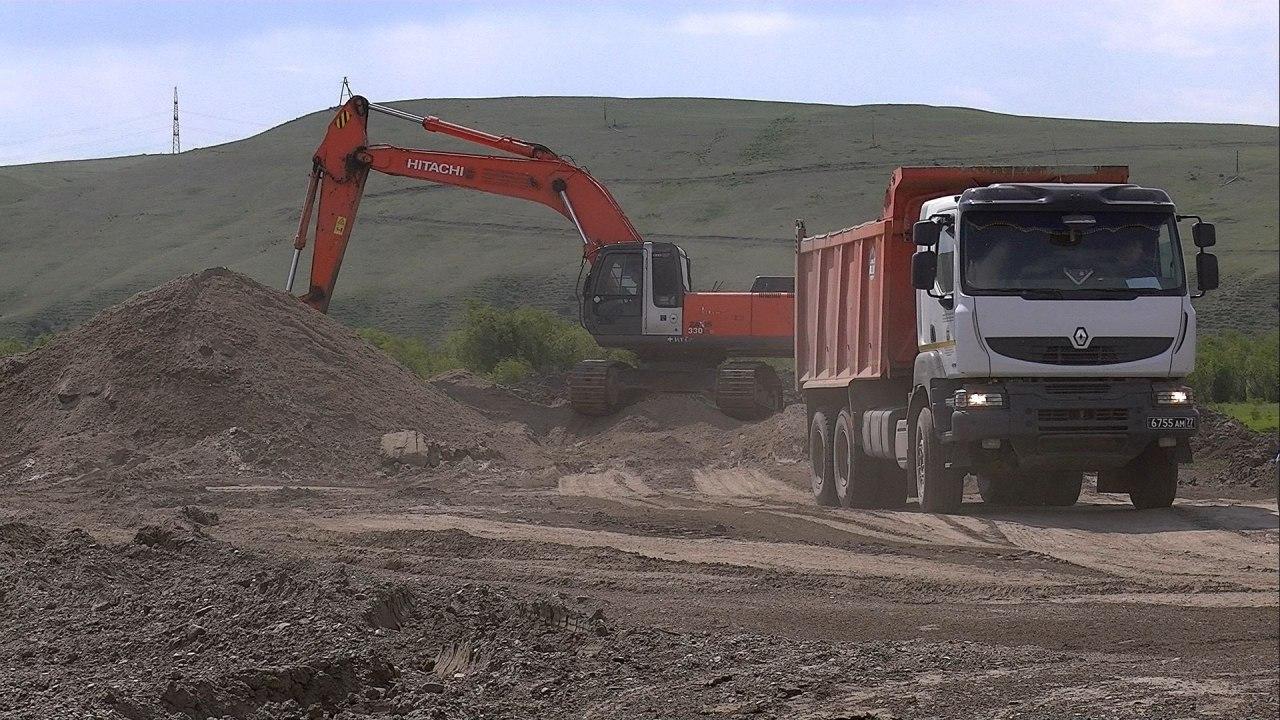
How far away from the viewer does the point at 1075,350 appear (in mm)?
15352

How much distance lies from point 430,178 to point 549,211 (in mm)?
66519

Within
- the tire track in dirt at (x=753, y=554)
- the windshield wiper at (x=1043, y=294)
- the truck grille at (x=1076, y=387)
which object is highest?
the windshield wiper at (x=1043, y=294)

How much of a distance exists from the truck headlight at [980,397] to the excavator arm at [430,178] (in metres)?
13.7

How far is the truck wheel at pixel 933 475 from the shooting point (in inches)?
634

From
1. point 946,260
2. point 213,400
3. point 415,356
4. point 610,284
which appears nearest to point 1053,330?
point 946,260

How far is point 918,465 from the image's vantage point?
16688 millimetres

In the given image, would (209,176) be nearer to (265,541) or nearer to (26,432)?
(26,432)

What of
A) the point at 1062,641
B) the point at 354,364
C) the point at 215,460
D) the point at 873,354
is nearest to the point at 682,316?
the point at 354,364

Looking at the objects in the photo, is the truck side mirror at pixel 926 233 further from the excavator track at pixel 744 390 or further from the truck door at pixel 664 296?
the truck door at pixel 664 296

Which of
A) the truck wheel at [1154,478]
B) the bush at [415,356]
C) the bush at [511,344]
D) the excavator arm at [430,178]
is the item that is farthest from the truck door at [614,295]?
the truck wheel at [1154,478]

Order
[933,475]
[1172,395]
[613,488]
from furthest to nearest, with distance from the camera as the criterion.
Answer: [613,488]
[933,475]
[1172,395]

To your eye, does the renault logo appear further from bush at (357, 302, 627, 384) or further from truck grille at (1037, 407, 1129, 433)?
bush at (357, 302, 627, 384)

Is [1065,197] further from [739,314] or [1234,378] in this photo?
[1234,378]

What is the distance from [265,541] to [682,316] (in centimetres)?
1432
